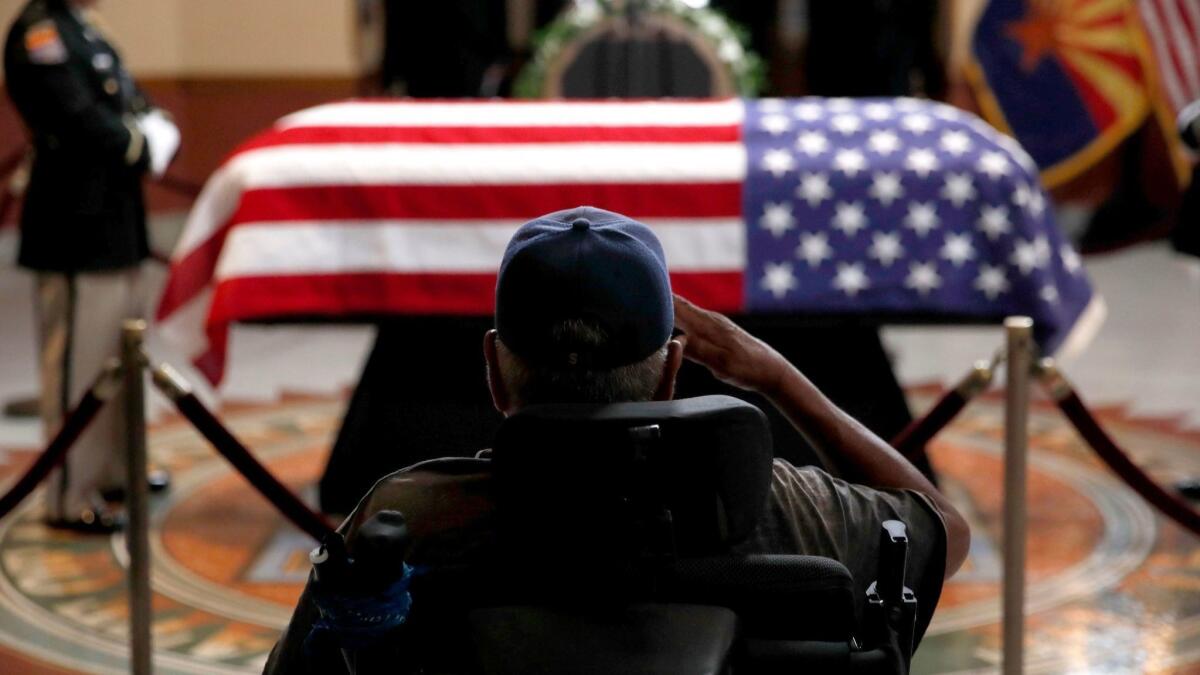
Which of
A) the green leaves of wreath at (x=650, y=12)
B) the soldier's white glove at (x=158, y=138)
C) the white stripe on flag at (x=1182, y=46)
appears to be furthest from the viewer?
the white stripe on flag at (x=1182, y=46)

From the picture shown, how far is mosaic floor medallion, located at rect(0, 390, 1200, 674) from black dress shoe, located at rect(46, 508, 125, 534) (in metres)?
0.03

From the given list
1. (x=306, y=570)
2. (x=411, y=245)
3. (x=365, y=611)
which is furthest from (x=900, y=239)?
(x=365, y=611)

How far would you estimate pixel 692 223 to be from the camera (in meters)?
3.84

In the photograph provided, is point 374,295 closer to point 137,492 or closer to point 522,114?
point 522,114

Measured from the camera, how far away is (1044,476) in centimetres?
454

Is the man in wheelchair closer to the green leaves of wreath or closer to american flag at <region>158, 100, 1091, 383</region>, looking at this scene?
american flag at <region>158, 100, 1091, 383</region>

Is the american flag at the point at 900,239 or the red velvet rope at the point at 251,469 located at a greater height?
the american flag at the point at 900,239

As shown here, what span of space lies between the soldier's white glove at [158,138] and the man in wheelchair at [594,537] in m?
3.04

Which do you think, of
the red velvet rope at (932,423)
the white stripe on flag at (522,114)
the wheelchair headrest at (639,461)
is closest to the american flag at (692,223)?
the white stripe on flag at (522,114)

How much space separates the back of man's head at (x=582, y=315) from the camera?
53.4 inches

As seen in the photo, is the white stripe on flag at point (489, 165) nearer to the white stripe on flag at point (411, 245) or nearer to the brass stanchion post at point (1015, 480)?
the white stripe on flag at point (411, 245)

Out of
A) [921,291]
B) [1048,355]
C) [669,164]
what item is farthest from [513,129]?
[1048,355]

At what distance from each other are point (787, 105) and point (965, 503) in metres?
1.15

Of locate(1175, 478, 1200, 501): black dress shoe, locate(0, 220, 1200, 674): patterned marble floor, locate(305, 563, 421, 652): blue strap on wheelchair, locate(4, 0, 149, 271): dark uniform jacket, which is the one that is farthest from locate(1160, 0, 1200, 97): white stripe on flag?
locate(305, 563, 421, 652): blue strap on wheelchair
